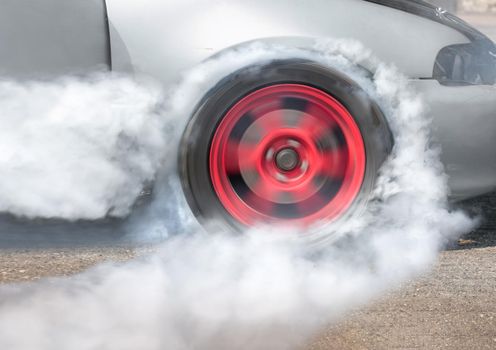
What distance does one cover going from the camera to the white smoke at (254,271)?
9.52ft

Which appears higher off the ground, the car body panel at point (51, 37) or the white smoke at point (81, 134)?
the car body panel at point (51, 37)

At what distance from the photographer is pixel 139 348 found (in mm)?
2779

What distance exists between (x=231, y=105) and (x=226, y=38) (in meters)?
0.29

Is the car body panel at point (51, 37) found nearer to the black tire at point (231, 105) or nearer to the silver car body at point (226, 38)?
the silver car body at point (226, 38)

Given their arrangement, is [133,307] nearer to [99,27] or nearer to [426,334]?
[426,334]

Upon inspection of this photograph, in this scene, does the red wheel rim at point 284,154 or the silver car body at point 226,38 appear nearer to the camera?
the silver car body at point 226,38

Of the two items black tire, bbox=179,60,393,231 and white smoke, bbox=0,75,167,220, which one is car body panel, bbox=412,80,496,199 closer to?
black tire, bbox=179,60,393,231

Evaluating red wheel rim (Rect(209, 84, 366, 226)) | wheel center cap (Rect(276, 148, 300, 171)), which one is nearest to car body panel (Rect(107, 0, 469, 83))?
red wheel rim (Rect(209, 84, 366, 226))

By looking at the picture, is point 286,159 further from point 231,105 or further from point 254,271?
point 254,271

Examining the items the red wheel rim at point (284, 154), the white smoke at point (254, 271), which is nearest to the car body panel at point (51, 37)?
the white smoke at point (254, 271)

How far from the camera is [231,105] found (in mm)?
3729

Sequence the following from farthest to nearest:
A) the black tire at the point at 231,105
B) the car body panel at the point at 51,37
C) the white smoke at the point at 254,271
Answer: the black tire at the point at 231,105 → the car body panel at the point at 51,37 → the white smoke at the point at 254,271

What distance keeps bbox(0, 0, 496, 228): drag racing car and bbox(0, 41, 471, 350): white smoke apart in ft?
0.20

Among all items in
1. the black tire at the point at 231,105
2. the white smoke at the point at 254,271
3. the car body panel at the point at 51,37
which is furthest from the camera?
the black tire at the point at 231,105
